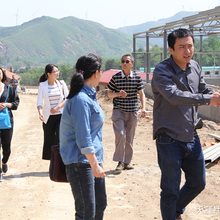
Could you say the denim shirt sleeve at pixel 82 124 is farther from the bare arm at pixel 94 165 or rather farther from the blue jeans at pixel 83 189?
the blue jeans at pixel 83 189

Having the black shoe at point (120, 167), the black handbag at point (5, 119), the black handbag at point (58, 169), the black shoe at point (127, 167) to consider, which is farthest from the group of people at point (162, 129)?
the black handbag at point (5, 119)

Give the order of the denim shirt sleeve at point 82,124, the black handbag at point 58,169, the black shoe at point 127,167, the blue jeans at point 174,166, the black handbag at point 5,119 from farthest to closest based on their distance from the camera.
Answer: the black shoe at point 127,167 → the black handbag at point 5,119 → the blue jeans at point 174,166 → the black handbag at point 58,169 → the denim shirt sleeve at point 82,124

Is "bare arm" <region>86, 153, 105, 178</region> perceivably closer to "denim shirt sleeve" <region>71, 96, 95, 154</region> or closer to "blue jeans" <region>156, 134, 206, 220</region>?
"denim shirt sleeve" <region>71, 96, 95, 154</region>

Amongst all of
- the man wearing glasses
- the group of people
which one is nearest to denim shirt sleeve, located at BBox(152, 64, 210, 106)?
the group of people

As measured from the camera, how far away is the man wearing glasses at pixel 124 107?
17.7ft

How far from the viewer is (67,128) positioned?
2.55 metres

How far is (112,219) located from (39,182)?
1857mm

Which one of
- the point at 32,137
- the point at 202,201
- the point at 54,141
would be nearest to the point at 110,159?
the point at 54,141

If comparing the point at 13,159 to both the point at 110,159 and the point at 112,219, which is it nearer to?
the point at 110,159

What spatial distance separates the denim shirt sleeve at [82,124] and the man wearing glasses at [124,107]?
289cm

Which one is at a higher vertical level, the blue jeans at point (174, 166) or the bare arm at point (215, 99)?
the bare arm at point (215, 99)

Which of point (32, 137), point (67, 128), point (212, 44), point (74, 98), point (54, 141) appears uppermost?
point (212, 44)

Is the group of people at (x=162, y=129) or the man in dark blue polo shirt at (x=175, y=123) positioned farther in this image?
the man in dark blue polo shirt at (x=175, y=123)

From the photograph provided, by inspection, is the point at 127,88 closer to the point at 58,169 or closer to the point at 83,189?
the point at 58,169
